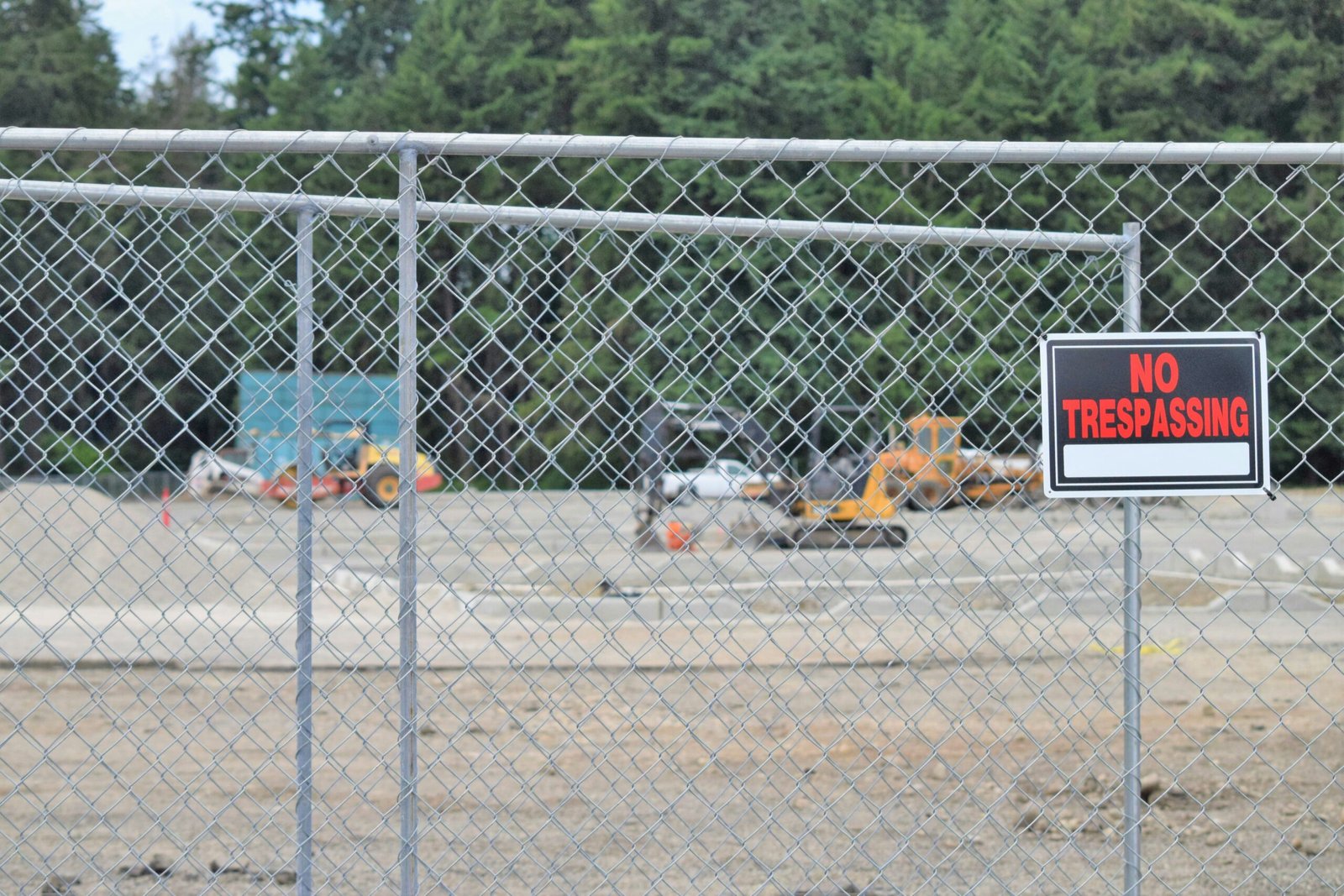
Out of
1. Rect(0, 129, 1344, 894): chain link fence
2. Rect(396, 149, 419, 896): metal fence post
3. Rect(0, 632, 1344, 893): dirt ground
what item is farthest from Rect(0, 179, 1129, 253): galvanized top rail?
Rect(0, 632, 1344, 893): dirt ground

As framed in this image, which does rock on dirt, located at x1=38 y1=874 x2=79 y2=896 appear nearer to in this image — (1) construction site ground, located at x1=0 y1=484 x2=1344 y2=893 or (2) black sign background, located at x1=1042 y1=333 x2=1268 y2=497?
(1) construction site ground, located at x1=0 y1=484 x2=1344 y2=893

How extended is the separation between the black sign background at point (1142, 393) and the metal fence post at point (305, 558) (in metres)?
1.68

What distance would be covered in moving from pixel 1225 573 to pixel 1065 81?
78.1 ft

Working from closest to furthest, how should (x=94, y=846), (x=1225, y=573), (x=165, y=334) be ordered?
(x=165, y=334)
(x=94, y=846)
(x=1225, y=573)

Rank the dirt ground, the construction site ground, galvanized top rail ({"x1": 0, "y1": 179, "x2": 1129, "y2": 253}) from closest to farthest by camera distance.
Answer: galvanized top rail ({"x1": 0, "y1": 179, "x2": 1129, "y2": 253}), the construction site ground, the dirt ground

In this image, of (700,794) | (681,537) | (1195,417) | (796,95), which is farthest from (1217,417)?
(796,95)

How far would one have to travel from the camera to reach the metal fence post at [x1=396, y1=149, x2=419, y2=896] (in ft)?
8.56

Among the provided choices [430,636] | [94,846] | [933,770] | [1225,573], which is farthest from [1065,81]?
[94,846]

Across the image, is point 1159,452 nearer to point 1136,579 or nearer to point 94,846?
point 1136,579

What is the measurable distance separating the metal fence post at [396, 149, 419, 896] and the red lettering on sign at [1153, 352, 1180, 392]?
65.7 inches

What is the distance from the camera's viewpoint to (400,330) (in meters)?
2.59

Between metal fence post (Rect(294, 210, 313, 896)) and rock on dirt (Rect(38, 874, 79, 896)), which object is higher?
metal fence post (Rect(294, 210, 313, 896))

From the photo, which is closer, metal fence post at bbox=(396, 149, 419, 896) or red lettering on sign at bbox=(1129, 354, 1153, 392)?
metal fence post at bbox=(396, 149, 419, 896)

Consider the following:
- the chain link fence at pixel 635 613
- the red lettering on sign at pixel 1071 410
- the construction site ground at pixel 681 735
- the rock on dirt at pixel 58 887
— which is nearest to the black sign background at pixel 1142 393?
the red lettering on sign at pixel 1071 410
